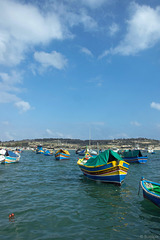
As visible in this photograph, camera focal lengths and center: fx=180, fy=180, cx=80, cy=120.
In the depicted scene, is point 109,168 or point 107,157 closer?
point 109,168

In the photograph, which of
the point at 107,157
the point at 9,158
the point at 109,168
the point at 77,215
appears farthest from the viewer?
the point at 9,158

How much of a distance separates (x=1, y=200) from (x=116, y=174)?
33.7 feet

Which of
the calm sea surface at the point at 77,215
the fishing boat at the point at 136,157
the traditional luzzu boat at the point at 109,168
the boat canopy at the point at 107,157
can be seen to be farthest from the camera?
the fishing boat at the point at 136,157

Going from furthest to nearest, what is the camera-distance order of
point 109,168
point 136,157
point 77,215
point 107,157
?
point 136,157 < point 107,157 < point 109,168 < point 77,215

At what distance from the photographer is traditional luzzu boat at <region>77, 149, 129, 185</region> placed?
17.5 meters

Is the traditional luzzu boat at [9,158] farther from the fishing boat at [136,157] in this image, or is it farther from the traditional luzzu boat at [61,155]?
the fishing boat at [136,157]

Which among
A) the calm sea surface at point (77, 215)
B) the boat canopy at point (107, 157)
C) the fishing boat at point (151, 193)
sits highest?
the boat canopy at point (107, 157)

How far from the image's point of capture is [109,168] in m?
17.9

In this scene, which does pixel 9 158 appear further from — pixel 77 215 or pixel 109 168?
pixel 77 215

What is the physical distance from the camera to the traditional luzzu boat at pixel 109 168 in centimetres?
1748

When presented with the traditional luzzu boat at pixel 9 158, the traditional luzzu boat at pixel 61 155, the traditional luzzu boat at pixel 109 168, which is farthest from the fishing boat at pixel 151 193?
the traditional luzzu boat at pixel 61 155

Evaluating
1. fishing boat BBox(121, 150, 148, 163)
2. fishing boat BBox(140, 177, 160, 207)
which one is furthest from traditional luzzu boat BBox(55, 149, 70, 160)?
fishing boat BBox(140, 177, 160, 207)

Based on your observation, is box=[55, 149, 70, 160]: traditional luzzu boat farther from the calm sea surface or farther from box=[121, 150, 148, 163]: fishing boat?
the calm sea surface

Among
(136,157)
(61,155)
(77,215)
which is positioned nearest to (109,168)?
(77,215)
